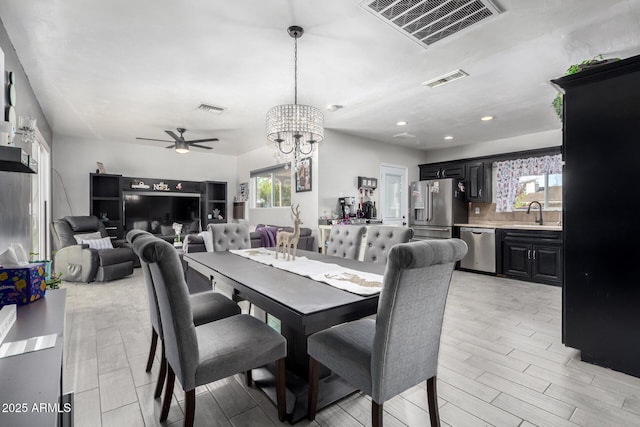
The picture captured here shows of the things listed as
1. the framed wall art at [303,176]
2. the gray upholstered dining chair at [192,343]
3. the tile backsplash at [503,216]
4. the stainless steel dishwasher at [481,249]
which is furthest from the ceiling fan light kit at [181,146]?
the tile backsplash at [503,216]

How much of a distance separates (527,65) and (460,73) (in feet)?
1.90

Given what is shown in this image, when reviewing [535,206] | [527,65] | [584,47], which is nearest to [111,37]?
[527,65]

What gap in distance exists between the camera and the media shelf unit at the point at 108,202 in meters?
5.99

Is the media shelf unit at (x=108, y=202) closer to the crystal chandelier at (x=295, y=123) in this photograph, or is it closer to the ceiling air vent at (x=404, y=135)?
the crystal chandelier at (x=295, y=123)

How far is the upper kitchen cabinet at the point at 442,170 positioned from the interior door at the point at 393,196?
19.3 inches

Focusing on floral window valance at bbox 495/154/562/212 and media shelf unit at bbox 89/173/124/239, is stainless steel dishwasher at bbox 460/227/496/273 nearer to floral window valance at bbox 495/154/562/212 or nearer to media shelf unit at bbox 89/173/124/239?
floral window valance at bbox 495/154/562/212

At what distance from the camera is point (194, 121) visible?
483cm

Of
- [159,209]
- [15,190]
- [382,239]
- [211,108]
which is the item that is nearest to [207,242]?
A: [211,108]

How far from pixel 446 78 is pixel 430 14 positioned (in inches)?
46.7

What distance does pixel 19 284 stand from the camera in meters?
1.58

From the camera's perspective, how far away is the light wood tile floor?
167 cm

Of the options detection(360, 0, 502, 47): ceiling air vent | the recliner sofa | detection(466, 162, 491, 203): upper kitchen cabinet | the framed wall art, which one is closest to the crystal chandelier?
detection(360, 0, 502, 47): ceiling air vent

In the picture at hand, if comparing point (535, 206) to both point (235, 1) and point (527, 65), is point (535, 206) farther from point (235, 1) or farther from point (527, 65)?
point (235, 1)

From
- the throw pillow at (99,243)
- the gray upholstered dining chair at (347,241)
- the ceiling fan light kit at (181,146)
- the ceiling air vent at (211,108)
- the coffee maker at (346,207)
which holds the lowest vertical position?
the throw pillow at (99,243)
